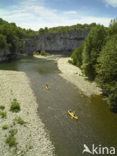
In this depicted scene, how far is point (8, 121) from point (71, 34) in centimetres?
10887

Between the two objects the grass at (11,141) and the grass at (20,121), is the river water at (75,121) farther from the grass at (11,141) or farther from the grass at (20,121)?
the grass at (11,141)

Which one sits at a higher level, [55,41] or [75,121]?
[55,41]

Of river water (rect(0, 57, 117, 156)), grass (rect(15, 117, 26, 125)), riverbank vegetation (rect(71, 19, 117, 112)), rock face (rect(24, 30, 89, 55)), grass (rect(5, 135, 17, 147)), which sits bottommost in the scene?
river water (rect(0, 57, 117, 156))

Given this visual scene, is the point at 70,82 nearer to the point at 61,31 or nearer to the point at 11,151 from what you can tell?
the point at 11,151

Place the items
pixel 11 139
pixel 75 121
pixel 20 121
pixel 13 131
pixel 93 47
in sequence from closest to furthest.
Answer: pixel 11 139 < pixel 13 131 < pixel 20 121 < pixel 75 121 < pixel 93 47

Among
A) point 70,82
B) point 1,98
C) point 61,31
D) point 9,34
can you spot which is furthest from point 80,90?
point 61,31

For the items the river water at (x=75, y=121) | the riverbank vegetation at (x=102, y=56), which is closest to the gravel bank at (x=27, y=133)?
the river water at (x=75, y=121)

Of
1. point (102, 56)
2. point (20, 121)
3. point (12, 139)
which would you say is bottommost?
point (12, 139)

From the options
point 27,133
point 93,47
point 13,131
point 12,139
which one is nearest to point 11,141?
point 12,139

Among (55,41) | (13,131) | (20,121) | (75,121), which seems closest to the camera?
(13,131)

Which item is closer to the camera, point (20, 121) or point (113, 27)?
point (20, 121)

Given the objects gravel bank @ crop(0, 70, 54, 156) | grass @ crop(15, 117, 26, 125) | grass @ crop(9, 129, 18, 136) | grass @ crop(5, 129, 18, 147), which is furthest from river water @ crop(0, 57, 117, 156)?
grass @ crop(5, 129, 18, 147)

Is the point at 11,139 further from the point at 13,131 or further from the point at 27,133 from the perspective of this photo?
the point at 27,133

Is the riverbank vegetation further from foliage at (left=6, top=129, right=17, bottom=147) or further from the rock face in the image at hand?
the rock face
